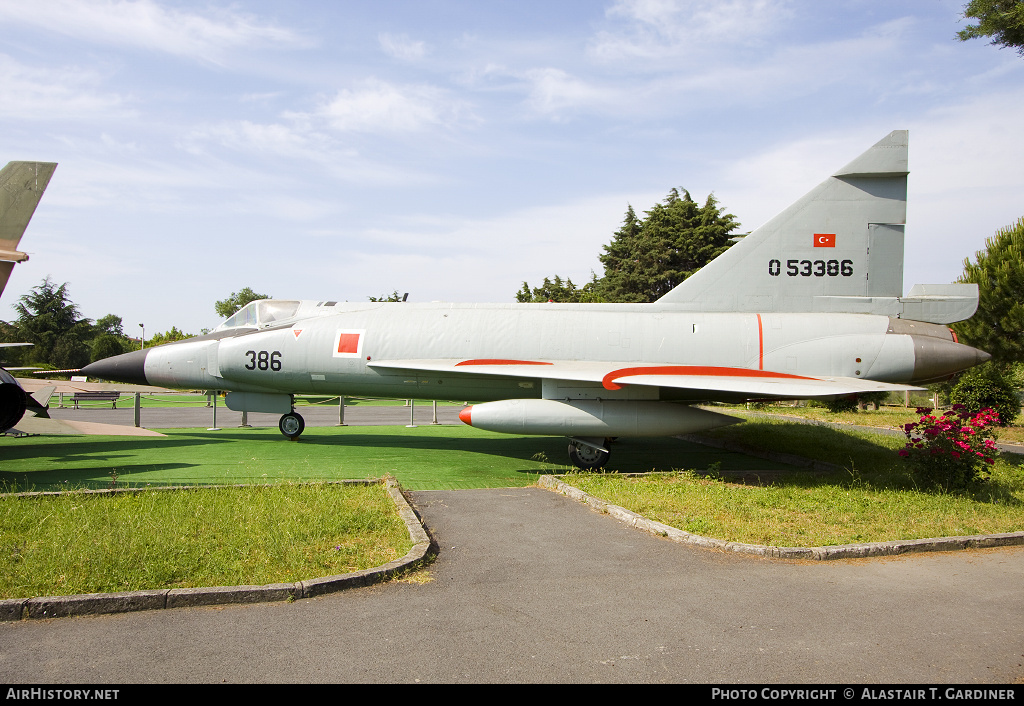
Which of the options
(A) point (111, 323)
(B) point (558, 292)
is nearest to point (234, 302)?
(A) point (111, 323)

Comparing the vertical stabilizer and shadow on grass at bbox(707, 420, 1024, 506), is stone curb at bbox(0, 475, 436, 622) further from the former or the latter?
the vertical stabilizer

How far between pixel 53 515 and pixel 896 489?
10380 millimetres

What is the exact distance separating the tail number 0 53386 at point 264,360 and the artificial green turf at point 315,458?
63.9 inches

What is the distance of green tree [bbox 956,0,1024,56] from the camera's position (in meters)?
12.1

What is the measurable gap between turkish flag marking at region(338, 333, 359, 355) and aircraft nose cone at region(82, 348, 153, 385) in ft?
14.8

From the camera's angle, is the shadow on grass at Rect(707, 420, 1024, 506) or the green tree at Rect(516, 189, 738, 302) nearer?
the shadow on grass at Rect(707, 420, 1024, 506)

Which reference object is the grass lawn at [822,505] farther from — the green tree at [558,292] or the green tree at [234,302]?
the green tree at [234,302]

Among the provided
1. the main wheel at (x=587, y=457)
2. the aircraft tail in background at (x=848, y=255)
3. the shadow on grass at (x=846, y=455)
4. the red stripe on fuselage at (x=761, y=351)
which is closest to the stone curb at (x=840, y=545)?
the shadow on grass at (x=846, y=455)

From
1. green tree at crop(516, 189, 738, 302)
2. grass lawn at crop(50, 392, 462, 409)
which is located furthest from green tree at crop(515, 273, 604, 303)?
grass lawn at crop(50, 392, 462, 409)

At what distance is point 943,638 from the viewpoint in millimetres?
4133

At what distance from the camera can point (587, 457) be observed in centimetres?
1074

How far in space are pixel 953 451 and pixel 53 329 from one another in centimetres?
6395

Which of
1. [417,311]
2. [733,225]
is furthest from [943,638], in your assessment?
[733,225]

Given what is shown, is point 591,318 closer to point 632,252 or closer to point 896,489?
point 896,489
